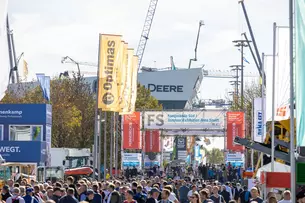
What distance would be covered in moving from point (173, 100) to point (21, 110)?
372 feet

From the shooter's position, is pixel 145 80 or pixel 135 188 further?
pixel 145 80

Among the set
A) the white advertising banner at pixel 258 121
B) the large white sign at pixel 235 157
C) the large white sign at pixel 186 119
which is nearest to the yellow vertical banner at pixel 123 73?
the white advertising banner at pixel 258 121

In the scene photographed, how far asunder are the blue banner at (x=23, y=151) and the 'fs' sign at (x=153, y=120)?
16370mm

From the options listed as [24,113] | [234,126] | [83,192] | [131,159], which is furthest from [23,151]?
[83,192]

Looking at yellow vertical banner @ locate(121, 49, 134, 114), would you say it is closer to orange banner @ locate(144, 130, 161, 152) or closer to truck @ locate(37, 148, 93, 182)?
truck @ locate(37, 148, 93, 182)

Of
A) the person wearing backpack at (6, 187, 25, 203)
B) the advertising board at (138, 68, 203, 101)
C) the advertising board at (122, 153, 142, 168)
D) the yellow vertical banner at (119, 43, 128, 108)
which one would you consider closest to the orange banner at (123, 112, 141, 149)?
the advertising board at (122, 153, 142, 168)

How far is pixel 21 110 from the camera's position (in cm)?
4844

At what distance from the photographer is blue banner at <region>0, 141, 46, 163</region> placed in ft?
148

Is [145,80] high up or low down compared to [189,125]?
up

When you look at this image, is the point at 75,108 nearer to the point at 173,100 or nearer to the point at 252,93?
the point at 252,93

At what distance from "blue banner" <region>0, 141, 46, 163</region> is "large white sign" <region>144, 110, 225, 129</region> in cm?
1669

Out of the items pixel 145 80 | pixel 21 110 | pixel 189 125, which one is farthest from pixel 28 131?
pixel 145 80

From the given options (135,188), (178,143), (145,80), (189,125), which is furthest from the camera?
(145,80)

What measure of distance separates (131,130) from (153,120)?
1776 millimetres
